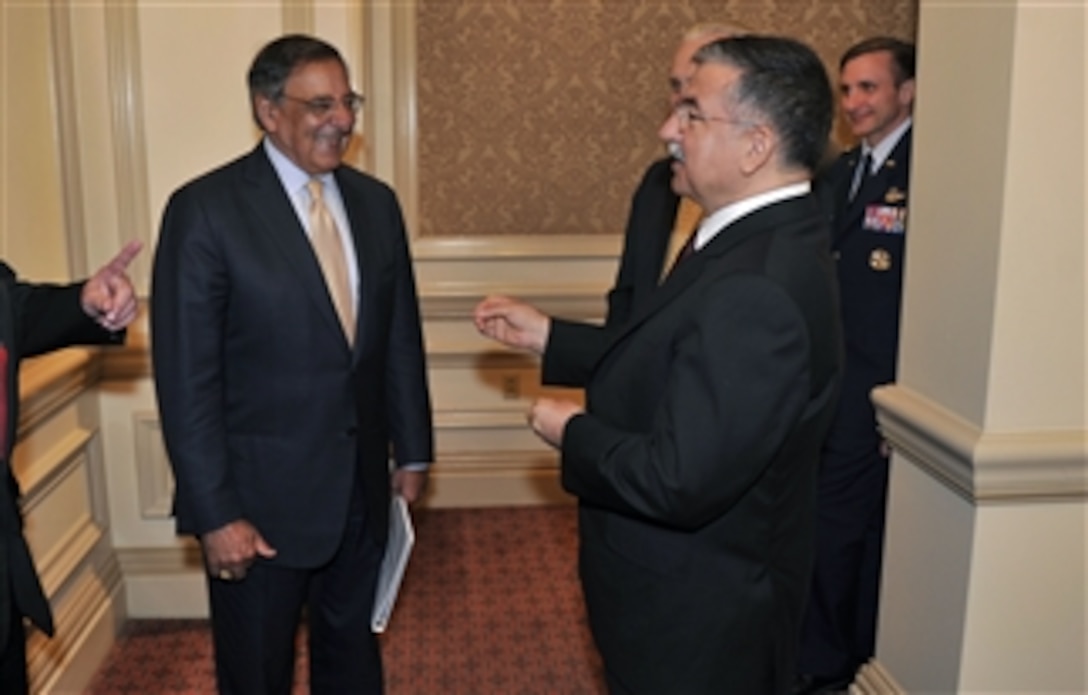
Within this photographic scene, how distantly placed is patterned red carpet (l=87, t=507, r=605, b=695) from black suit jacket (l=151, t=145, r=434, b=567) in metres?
0.96

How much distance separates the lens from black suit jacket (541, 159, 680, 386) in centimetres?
231

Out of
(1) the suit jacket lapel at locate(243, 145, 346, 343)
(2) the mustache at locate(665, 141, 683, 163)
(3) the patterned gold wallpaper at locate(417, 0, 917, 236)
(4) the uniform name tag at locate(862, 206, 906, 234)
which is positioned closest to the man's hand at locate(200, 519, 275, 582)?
(1) the suit jacket lapel at locate(243, 145, 346, 343)

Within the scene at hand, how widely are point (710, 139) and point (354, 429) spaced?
1.06 m

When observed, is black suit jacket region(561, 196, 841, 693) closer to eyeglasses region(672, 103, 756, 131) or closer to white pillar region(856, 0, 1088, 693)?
eyeglasses region(672, 103, 756, 131)

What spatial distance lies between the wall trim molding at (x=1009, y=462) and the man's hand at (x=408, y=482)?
1.16 meters

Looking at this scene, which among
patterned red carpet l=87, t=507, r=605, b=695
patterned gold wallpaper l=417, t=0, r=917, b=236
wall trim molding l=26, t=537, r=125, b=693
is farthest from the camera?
patterned gold wallpaper l=417, t=0, r=917, b=236

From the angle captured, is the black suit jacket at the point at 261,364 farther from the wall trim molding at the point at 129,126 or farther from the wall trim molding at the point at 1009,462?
the wall trim molding at the point at 1009,462

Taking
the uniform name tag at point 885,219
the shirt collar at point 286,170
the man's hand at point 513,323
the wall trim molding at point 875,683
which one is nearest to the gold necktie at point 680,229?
the man's hand at point 513,323

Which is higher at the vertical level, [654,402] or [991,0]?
[991,0]

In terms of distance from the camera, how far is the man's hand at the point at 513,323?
7.61ft

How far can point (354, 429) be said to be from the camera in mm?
2357

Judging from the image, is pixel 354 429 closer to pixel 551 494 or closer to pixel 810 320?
pixel 810 320

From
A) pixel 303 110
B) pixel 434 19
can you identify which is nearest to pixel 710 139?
pixel 303 110

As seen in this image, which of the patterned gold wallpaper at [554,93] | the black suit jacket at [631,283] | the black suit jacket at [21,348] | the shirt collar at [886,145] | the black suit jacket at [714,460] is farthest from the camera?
the patterned gold wallpaper at [554,93]
